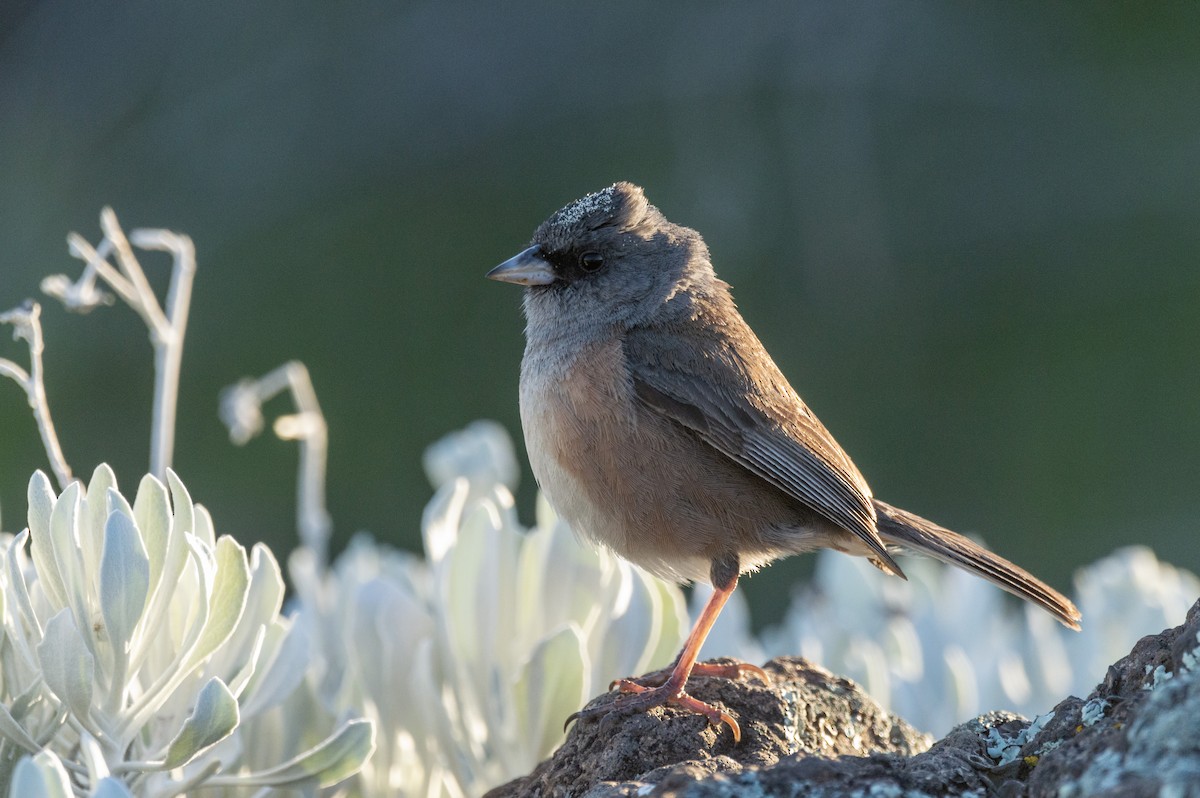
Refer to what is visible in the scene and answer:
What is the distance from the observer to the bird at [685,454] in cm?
268

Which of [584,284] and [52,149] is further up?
[52,149]

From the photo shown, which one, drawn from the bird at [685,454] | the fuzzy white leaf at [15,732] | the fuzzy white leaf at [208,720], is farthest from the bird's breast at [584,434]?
the fuzzy white leaf at [15,732]

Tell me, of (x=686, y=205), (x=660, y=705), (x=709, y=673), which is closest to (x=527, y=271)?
(x=709, y=673)

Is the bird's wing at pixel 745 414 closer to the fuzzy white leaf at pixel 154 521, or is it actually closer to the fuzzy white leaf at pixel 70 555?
the fuzzy white leaf at pixel 154 521

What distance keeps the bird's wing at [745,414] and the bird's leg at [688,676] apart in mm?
230

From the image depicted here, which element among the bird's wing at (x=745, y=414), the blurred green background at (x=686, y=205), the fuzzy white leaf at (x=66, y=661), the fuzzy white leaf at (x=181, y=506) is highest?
the blurred green background at (x=686, y=205)

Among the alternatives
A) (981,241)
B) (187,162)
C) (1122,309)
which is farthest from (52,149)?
(1122,309)

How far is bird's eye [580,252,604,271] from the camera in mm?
3133

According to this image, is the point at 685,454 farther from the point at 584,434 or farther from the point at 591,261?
the point at 591,261

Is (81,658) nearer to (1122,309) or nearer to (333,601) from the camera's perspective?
(333,601)

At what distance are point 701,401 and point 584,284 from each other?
491mm

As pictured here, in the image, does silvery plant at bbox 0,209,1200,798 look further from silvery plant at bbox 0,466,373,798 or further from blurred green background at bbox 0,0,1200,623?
blurred green background at bbox 0,0,1200,623

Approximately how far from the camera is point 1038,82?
8984 mm

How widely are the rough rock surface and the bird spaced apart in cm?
22
